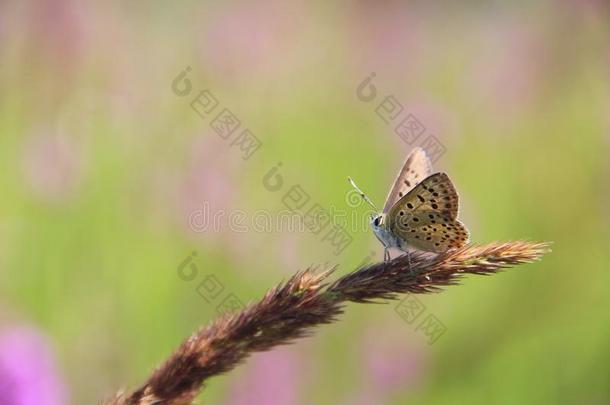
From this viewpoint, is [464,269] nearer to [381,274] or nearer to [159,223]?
[381,274]

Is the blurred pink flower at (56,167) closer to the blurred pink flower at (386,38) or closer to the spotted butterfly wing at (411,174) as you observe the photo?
the spotted butterfly wing at (411,174)

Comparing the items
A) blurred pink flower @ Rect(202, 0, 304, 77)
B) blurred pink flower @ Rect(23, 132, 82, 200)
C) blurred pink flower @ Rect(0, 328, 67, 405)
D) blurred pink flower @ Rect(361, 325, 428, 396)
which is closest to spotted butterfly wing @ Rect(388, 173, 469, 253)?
blurred pink flower @ Rect(0, 328, 67, 405)

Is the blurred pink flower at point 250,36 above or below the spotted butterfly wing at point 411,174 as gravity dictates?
above

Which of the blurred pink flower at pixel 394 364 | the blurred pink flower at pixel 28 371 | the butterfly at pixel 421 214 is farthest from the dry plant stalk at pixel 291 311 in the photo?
the blurred pink flower at pixel 394 364

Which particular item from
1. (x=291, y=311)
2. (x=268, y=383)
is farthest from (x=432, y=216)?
(x=268, y=383)

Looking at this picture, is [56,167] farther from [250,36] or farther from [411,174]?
[411,174]

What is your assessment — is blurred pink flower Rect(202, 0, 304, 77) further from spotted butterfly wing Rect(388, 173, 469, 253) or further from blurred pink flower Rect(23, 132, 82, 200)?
spotted butterfly wing Rect(388, 173, 469, 253)

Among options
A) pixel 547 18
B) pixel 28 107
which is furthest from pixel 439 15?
pixel 28 107
